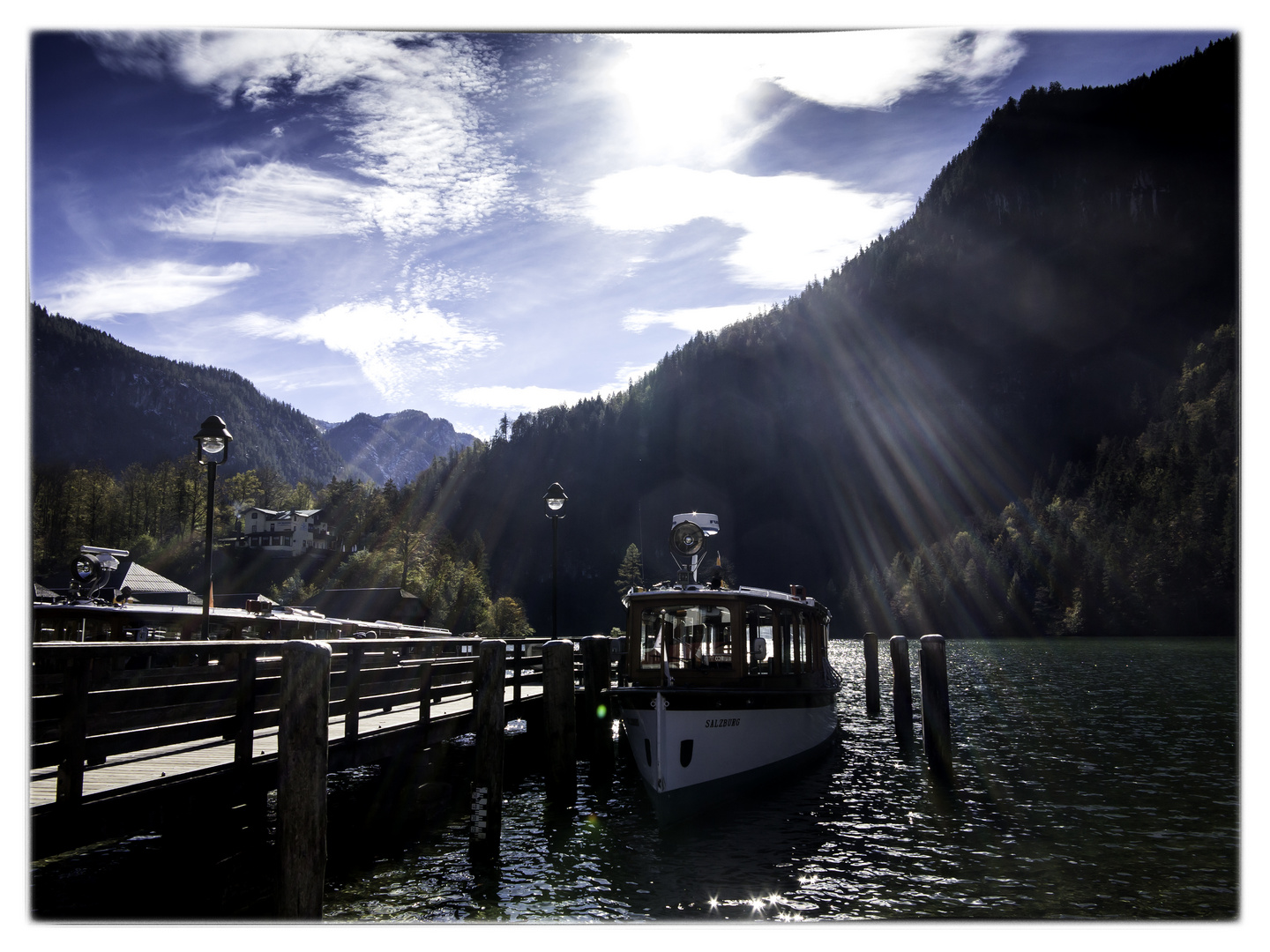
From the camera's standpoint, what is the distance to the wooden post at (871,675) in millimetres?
29594

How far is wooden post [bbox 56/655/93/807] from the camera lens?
5.64 meters

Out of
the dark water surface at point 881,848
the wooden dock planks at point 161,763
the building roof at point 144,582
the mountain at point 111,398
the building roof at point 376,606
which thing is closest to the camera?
the wooden dock planks at point 161,763

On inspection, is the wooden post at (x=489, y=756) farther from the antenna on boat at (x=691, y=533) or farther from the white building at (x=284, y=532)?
the white building at (x=284, y=532)

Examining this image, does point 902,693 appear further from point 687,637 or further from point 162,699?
point 162,699

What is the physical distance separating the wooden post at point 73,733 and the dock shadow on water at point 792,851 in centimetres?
162

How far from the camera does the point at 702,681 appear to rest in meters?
13.6

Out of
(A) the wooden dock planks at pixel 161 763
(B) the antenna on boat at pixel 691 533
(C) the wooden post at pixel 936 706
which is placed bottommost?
(C) the wooden post at pixel 936 706

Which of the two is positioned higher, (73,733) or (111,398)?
(111,398)

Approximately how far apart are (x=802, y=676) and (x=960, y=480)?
17674cm

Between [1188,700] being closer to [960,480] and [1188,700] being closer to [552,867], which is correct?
[552,867]

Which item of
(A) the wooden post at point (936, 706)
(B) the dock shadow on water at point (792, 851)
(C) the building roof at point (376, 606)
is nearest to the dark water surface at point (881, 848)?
(B) the dock shadow on water at point (792, 851)

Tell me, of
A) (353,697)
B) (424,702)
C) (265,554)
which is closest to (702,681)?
(424,702)

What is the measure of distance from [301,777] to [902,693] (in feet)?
61.6
